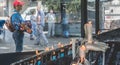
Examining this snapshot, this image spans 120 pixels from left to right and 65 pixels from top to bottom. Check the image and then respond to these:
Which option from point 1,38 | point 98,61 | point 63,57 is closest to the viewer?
point 63,57

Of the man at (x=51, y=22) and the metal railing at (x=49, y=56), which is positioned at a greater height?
the metal railing at (x=49, y=56)

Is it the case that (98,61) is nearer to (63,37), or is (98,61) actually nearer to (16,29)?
(16,29)

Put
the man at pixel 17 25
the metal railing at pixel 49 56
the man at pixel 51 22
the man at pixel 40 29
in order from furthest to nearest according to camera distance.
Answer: the man at pixel 51 22, the man at pixel 40 29, the man at pixel 17 25, the metal railing at pixel 49 56

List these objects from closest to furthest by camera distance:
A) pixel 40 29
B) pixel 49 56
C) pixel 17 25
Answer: pixel 49 56
pixel 17 25
pixel 40 29

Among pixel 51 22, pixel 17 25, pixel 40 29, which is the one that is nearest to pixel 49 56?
pixel 17 25

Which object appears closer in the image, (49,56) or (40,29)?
(49,56)

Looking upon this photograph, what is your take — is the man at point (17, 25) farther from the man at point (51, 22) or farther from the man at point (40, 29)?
the man at point (51, 22)

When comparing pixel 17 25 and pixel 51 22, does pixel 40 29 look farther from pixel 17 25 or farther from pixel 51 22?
pixel 17 25

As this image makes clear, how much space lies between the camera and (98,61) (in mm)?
4227

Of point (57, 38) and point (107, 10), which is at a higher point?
point (107, 10)

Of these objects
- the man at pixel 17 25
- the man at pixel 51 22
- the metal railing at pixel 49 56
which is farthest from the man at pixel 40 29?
the metal railing at pixel 49 56

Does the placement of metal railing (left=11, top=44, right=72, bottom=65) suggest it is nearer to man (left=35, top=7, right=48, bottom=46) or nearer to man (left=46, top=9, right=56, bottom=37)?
man (left=35, top=7, right=48, bottom=46)

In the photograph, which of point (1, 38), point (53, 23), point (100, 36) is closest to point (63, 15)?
point (53, 23)

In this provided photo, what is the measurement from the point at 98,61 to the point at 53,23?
15.4 meters
